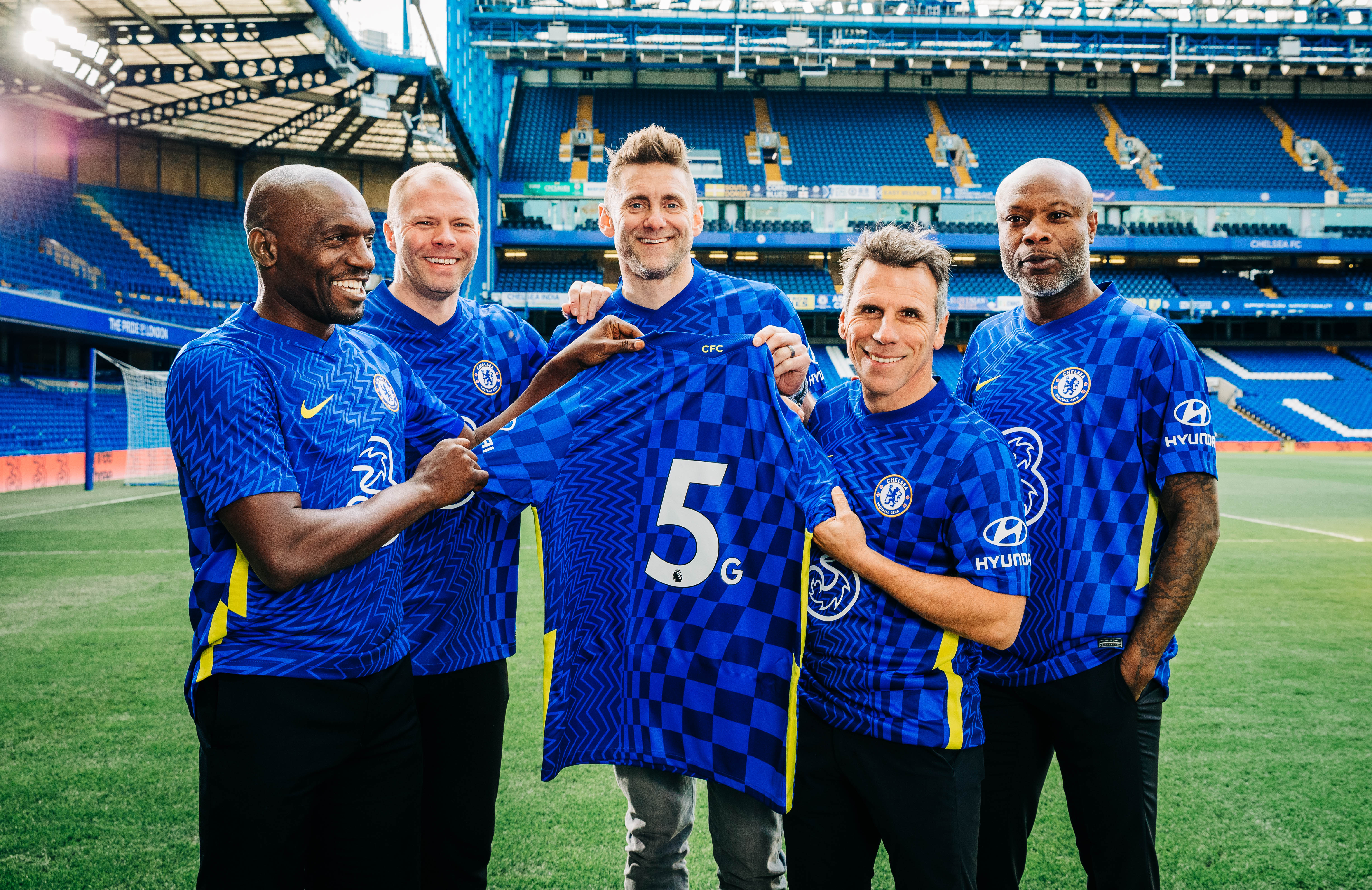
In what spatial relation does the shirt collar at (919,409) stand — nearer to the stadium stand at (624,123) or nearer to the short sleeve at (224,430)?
the short sleeve at (224,430)

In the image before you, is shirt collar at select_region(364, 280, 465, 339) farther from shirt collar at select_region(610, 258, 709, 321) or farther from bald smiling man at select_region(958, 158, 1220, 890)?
bald smiling man at select_region(958, 158, 1220, 890)

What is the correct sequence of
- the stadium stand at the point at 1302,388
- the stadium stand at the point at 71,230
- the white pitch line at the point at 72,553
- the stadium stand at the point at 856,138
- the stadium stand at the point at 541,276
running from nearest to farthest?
the white pitch line at the point at 72,553, the stadium stand at the point at 71,230, the stadium stand at the point at 1302,388, the stadium stand at the point at 541,276, the stadium stand at the point at 856,138

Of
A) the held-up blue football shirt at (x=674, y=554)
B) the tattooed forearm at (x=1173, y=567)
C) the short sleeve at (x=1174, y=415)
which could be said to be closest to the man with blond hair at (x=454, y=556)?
the held-up blue football shirt at (x=674, y=554)

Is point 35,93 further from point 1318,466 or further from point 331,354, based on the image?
point 1318,466

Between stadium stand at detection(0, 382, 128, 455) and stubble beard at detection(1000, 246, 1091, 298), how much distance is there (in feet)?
62.7

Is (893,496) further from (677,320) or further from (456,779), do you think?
(456,779)

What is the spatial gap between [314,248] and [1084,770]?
89.1 inches

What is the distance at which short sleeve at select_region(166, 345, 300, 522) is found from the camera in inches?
62.0

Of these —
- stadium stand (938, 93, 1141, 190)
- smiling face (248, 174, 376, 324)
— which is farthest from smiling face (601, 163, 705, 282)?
stadium stand (938, 93, 1141, 190)

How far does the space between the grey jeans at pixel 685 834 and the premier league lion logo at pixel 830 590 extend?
0.46 meters

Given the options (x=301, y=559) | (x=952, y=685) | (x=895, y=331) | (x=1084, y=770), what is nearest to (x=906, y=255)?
(x=895, y=331)

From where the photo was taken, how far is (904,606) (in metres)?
1.80

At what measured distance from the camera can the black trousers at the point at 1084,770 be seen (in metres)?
1.97

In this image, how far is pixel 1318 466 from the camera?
19938mm
